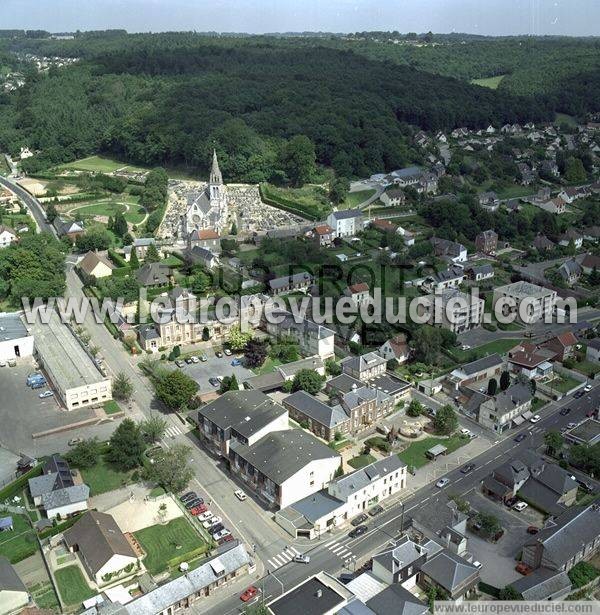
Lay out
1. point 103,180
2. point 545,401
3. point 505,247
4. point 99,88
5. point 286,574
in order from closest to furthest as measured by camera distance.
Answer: point 286,574, point 545,401, point 505,247, point 103,180, point 99,88

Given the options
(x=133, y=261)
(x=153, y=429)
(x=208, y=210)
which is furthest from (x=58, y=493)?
(x=208, y=210)

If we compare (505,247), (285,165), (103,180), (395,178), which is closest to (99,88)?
(103,180)

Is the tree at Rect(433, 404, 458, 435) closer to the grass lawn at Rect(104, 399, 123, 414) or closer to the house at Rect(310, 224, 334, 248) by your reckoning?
the grass lawn at Rect(104, 399, 123, 414)

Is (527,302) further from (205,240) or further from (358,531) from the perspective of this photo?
(205,240)

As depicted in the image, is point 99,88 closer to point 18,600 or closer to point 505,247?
point 505,247

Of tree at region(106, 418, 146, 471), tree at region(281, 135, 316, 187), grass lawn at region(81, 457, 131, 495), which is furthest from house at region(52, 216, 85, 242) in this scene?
grass lawn at region(81, 457, 131, 495)

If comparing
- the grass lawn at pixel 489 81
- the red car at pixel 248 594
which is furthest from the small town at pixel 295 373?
the grass lawn at pixel 489 81
